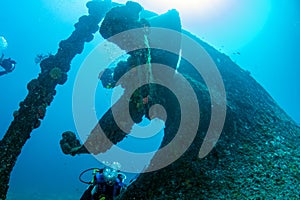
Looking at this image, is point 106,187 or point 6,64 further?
point 6,64

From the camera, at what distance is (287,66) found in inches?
1628

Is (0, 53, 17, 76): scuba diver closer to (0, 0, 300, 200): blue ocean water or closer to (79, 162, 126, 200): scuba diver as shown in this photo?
(79, 162, 126, 200): scuba diver

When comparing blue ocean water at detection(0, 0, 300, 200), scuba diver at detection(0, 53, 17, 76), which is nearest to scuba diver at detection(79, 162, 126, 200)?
scuba diver at detection(0, 53, 17, 76)

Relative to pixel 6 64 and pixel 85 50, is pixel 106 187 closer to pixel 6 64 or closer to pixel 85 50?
pixel 6 64

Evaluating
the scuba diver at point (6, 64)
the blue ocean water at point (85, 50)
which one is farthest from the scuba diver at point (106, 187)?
the blue ocean water at point (85, 50)

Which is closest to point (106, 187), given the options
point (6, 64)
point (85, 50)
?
point (6, 64)

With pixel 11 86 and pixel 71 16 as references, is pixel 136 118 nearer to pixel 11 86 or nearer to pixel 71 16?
pixel 71 16

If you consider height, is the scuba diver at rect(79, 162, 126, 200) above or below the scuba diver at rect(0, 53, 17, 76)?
below

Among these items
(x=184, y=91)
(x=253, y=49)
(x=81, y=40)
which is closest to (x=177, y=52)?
(x=184, y=91)

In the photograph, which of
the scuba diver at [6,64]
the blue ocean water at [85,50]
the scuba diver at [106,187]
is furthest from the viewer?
the blue ocean water at [85,50]

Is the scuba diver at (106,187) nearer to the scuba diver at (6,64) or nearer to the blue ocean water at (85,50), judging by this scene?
the scuba diver at (6,64)

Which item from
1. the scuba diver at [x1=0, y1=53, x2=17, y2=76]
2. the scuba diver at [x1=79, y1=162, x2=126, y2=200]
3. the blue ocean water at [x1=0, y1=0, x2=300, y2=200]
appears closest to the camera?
the scuba diver at [x1=79, y1=162, x2=126, y2=200]

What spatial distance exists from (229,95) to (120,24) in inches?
115

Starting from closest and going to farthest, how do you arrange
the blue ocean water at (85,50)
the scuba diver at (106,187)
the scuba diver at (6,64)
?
the scuba diver at (106,187) → the scuba diver at (6,64) → the blue ocean water at (85,50)
